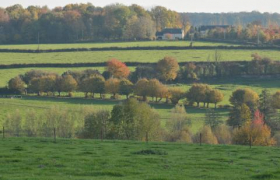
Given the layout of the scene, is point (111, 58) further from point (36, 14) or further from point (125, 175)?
point (125, 175)

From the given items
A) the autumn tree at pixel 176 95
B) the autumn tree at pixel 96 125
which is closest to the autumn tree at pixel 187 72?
the autumn tree at pixel 176 95

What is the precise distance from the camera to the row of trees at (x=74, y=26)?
15762 cm

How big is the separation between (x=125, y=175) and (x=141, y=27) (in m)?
140

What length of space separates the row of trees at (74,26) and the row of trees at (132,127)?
91395 mm

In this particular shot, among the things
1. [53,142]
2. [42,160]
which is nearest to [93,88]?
[53,142]

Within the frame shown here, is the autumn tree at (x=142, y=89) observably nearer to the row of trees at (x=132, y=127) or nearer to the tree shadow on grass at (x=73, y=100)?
the tree shadow on grass at (x=73, y=100)

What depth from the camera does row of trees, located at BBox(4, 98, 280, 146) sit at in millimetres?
45438

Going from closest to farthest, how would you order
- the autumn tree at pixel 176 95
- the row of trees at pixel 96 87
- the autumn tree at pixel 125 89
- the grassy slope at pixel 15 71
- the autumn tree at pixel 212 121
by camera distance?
the autumn tree at pixel 212 121, the autumn tree at pixel 176 95, the row of trees at pixel 96 87, the autumn tree at pixel 125 89, the grassy slope at pixel 15 71

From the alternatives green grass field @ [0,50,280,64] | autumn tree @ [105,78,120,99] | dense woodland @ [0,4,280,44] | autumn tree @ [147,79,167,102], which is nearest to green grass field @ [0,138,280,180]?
autumn tree @ [147,79,167,102]

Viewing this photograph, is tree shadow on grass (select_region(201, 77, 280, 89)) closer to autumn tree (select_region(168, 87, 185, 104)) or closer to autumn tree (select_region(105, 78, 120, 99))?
autumn tree (select_region(168, 87, 185, 104))

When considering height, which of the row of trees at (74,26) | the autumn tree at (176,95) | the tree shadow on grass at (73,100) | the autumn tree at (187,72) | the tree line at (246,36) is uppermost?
the row of trees at (74,26)

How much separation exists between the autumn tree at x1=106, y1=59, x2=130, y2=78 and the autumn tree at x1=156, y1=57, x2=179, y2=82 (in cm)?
592

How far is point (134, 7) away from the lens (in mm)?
192250

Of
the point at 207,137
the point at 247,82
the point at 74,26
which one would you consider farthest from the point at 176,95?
the point at 74,26
